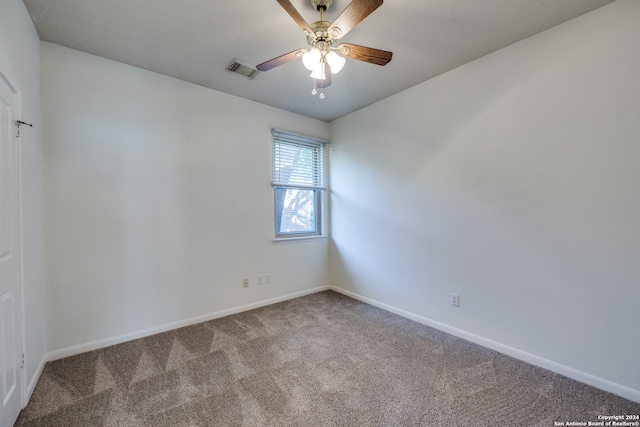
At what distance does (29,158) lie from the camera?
183cm

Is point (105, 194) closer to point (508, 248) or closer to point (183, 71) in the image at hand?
point (183, 71)

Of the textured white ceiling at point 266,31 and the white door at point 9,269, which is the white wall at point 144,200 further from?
the white door at point 9,269

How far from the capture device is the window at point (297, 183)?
3.55m

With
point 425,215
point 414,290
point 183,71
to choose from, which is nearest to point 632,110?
point 425,215

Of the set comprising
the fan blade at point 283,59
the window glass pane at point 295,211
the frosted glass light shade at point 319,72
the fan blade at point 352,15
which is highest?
the fan blade at point 352,15

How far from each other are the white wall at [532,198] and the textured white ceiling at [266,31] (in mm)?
264

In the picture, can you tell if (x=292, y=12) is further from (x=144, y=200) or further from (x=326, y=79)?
(x=144, y=200)

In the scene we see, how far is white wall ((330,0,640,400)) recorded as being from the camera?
1.73 meters

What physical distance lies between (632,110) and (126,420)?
365cm

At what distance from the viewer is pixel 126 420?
61.0 inches

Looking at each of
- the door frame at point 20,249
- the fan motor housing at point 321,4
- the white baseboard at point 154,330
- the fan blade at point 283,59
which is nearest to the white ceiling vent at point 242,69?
the fan blade at point 283,59

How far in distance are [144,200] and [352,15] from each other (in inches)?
93.5

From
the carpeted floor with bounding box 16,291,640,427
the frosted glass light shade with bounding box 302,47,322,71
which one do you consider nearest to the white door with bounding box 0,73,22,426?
the carpeted floor with bounding box 16,291,640,427

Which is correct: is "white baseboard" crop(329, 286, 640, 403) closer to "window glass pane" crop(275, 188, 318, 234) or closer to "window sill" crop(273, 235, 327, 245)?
"window sill" crop(273, 235, 327, 245)
